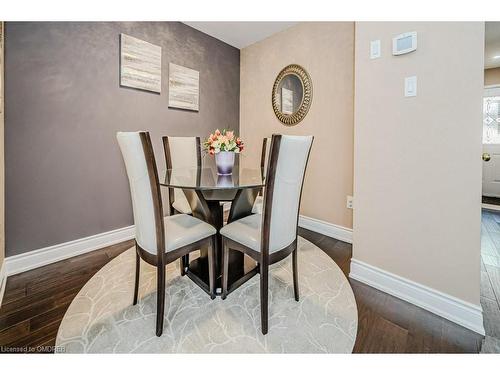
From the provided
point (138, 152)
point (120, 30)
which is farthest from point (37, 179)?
point (120, 30)

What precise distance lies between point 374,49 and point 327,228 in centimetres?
186

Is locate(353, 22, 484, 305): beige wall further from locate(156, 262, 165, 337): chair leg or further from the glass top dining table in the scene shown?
locate(156, 262, 165, 337): chair leg

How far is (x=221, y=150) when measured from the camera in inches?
73.9

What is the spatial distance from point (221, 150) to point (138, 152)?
77cm

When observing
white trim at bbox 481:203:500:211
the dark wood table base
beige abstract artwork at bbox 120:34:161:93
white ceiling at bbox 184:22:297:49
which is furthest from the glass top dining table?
white trim at bbox 481:203:500:211

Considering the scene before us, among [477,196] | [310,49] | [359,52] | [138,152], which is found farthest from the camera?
[310,49]

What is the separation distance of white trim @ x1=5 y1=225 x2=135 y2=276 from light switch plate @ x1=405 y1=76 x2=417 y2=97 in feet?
9.33

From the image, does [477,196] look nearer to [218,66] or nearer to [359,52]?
[359,52]

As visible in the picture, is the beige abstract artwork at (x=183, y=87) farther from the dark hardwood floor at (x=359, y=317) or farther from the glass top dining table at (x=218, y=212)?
the dark hardwood floor at (x=359, y=317)

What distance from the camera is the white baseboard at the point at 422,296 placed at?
1370 mm

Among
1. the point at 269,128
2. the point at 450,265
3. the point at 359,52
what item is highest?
the point at 359,52

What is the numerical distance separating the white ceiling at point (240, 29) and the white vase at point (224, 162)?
81.8 inches

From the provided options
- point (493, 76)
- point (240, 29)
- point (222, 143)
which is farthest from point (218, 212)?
point (493, 76)

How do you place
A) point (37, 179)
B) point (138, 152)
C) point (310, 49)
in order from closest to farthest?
point (138, 152)
point (37, 179)
point (310, 49)
